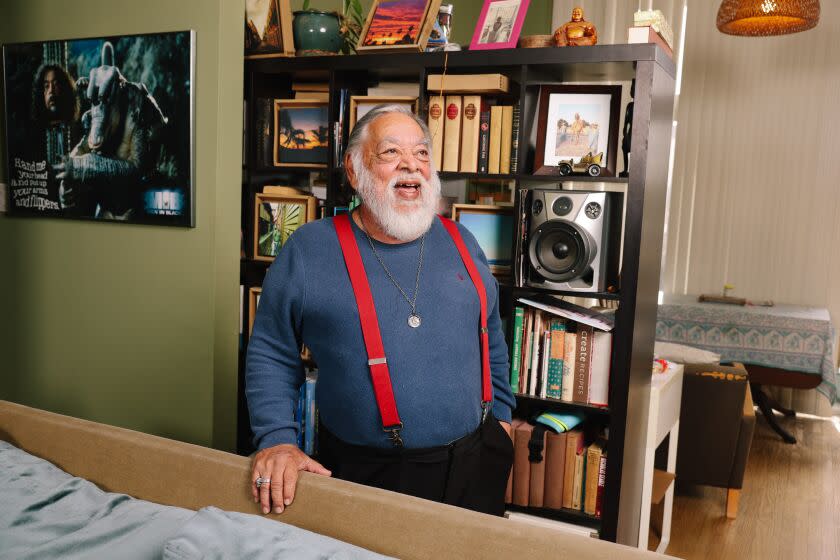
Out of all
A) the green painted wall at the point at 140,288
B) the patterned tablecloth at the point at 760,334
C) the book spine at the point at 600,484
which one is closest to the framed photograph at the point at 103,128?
the green painted wall at the point at 140,288

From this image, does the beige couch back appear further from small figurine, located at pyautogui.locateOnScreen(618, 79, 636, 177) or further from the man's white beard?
small figurine, located at pyautogui.locateOnScreen(618, 79, 636, 177)

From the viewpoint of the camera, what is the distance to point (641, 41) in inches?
94.8

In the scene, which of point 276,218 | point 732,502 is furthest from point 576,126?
Answer: point 732,502

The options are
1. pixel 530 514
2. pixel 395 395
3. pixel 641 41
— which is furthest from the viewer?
pixel 530 514

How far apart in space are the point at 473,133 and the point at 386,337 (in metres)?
1.13

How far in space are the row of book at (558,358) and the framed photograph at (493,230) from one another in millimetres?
171

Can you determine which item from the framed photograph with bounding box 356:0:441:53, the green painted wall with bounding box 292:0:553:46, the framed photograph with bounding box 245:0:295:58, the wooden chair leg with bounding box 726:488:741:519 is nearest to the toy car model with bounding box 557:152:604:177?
the framed photograph with bounding box 356:0:441:53

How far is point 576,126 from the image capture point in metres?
2.53

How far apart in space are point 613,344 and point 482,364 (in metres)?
0.74

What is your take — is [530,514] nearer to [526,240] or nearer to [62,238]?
Answer: [526,240]

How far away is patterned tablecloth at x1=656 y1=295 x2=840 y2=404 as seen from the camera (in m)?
4.58

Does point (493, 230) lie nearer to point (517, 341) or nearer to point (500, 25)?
point (517, 341)

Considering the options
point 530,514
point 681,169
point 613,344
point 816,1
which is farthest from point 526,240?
point 681,169

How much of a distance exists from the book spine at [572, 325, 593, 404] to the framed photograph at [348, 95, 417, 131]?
963 mm
